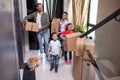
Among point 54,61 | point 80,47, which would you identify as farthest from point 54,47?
point 80,47

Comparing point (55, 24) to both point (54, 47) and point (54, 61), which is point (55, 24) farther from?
point (54, 61)

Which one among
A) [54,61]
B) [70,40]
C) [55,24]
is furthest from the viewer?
[55,24]

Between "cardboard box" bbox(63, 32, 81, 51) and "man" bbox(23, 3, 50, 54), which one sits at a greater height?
"man" bbox(23, 3, 50, 54)

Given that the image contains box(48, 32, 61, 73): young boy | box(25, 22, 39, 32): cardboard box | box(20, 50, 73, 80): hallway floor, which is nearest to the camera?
box(20, 50, 73, 80): hallway floor

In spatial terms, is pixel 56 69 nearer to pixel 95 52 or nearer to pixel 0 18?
pixel 95 52

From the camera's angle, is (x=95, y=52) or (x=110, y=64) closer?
(x=110, y=64)

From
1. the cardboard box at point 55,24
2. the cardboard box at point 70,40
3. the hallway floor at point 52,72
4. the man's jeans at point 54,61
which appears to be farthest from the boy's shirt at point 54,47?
the cardboard box at point 55,24

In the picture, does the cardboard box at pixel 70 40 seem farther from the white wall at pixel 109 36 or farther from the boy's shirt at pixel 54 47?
the white wall at pixel 109 36

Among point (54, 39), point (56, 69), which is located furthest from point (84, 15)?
point (56, 69)

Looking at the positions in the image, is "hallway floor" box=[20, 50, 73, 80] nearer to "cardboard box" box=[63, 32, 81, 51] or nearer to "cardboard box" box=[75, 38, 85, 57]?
"cardboard box" box=[63, 32, 81, 51]

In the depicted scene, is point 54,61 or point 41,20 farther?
point 41,20

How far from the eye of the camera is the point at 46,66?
13.9 ft

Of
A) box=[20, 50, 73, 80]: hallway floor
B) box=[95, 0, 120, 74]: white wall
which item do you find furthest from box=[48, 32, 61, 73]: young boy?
box=[95, 0, 120, 74]: white wall

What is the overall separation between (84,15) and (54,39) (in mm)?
1291
